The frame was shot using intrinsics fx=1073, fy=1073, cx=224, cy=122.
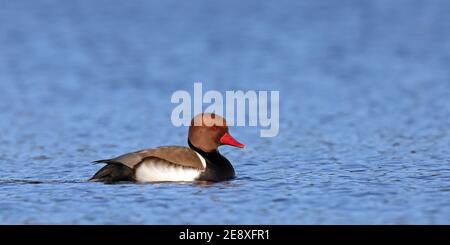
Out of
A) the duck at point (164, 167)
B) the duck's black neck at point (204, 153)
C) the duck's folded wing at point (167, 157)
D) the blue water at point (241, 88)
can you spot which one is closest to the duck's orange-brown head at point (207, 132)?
the duck's black neck at point (204, 153)

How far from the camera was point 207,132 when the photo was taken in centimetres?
1256

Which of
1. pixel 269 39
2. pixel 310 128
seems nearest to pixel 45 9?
pixel 269 39

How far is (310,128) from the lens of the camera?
16.2 metres

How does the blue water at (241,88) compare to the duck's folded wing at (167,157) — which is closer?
the blue water at (241,88)

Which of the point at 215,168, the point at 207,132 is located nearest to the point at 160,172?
the point at 215,168

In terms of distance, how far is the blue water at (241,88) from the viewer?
424 inches

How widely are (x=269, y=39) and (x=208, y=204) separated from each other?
17.8 meters

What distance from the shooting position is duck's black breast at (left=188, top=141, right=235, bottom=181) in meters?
12.1

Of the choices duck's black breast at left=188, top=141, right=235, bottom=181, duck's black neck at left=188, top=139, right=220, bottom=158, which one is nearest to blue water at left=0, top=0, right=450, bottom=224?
duck's black breast at left=188, top=141, right=235, bottom=181


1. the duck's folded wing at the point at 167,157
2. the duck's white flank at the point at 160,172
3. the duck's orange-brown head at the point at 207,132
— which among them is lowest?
the duck's white flank at the point at 160,172

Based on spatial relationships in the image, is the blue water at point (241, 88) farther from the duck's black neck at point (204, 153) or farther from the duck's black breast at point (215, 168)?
the duck's black neck at point (204, 153)

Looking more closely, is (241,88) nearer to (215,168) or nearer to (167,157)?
(215,168)

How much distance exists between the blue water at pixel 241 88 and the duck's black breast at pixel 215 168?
17 cm

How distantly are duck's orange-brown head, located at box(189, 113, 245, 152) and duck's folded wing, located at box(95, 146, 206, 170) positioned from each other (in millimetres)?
379
